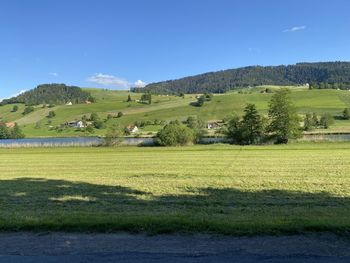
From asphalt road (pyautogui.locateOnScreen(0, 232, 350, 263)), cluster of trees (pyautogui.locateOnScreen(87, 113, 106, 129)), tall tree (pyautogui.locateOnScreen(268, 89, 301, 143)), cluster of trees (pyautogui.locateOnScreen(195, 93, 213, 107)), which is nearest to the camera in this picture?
asphalt road (pyautogui.locateOnScreen(0, 232, 350, 263))

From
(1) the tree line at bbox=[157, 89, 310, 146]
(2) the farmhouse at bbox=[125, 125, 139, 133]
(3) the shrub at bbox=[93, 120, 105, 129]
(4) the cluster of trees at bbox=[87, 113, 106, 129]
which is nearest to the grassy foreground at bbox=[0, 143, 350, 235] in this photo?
(1) the tree line at bbox=[157, 89, 310, 146]

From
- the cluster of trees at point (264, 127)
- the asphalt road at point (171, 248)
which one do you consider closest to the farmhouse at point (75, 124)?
the cluster of trees at point (264, 127)

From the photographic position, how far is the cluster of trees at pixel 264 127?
76.0 metres

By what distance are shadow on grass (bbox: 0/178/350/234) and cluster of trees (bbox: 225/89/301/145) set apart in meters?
60.3

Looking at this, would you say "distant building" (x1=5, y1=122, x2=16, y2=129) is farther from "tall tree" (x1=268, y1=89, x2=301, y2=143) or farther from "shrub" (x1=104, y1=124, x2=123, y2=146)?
"tall tree" (x1=268, y1=89, x2=301, y2=143)

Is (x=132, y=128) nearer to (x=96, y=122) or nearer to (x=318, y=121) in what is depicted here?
(x=96, y=122)

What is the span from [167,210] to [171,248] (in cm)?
442

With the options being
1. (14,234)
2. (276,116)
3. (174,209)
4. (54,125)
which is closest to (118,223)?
(14,234)

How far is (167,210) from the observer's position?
1185 centimetres

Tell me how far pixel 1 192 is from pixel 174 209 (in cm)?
867

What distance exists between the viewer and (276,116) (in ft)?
258

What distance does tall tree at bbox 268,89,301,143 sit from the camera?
249 ft

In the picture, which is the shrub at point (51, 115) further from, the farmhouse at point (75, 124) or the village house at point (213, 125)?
the village house at point (213, 125)

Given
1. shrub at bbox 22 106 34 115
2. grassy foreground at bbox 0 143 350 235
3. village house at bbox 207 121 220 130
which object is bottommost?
village house at bbox 207 121 220 130
